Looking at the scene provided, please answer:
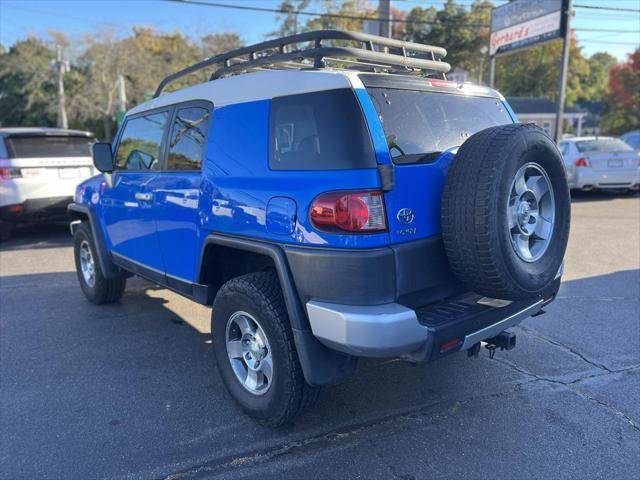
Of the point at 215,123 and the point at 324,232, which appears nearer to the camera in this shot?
the point at 324,232

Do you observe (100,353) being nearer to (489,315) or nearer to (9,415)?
(9,415)

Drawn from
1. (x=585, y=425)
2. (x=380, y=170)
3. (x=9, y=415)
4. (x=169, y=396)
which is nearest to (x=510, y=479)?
(x=585, y=425)

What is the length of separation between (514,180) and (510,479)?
4.98 feet

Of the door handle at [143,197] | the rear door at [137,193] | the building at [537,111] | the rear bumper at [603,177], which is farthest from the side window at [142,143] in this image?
the building at [537,111]

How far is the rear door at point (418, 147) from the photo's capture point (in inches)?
101

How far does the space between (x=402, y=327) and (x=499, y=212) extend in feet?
2.42

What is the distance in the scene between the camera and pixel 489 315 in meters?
2.79

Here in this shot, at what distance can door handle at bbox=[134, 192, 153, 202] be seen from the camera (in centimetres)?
388

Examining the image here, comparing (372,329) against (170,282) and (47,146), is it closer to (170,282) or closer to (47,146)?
(170,282)

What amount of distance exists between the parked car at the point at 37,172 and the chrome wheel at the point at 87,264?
3215 mm

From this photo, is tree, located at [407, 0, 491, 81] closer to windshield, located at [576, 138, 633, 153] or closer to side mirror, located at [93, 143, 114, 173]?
windshield, located at [576, 138, 633, 153]

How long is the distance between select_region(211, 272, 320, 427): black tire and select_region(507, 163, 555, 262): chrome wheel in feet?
4.33

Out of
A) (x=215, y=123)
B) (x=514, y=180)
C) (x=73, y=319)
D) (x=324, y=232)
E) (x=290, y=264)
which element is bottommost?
(x=73, y=319)

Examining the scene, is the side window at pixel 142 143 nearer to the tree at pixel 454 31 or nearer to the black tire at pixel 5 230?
the black tire at pixel 5 230
